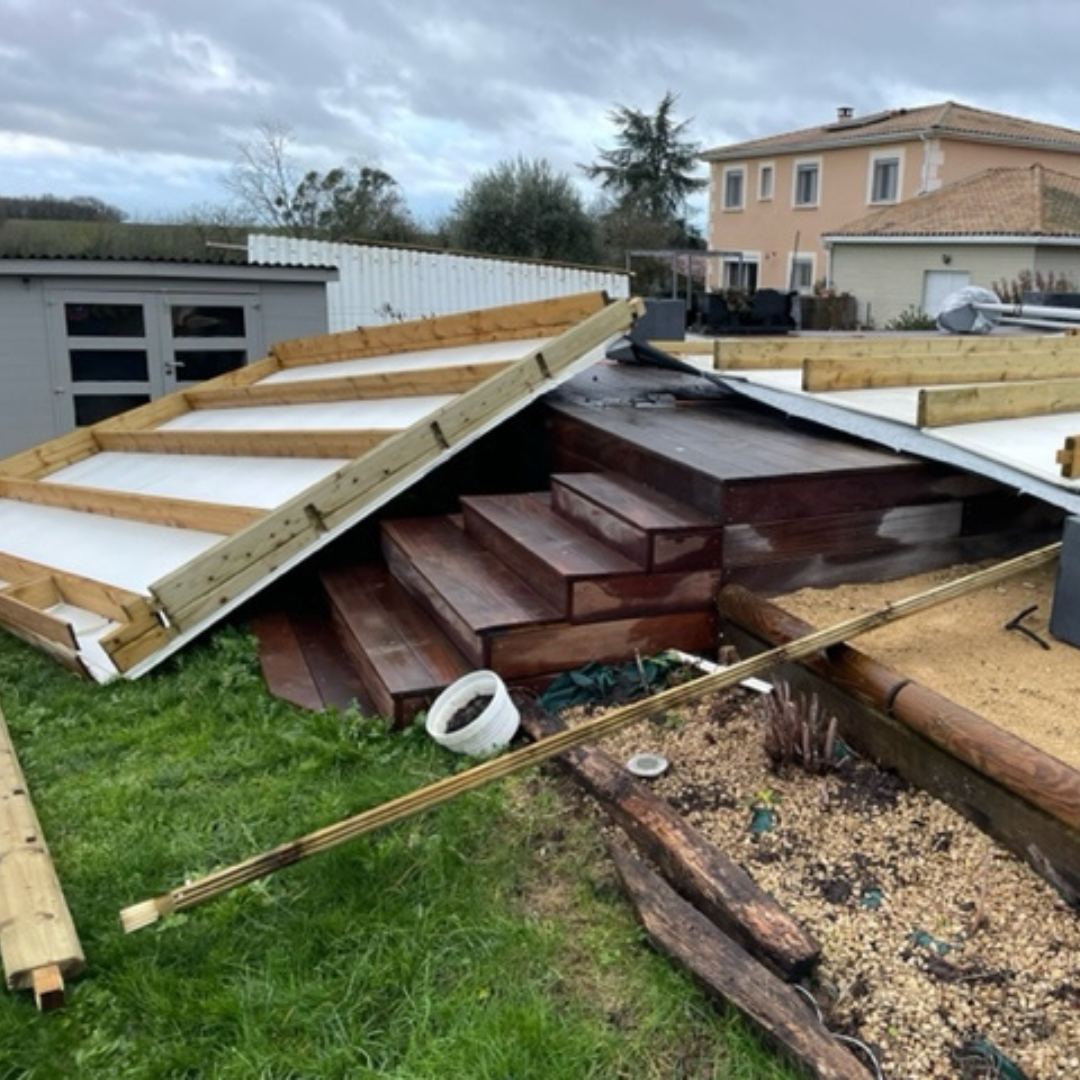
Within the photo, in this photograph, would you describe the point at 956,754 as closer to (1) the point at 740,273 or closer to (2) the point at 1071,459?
(2) the point at 1071,459

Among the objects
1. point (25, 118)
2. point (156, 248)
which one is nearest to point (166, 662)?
point (156, 248)

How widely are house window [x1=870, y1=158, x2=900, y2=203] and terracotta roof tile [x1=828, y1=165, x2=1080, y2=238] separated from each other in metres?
1.51

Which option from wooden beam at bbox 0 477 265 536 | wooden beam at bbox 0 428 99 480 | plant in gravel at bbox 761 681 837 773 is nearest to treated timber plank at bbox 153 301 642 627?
wooden beam at bbox 0 477 265 536

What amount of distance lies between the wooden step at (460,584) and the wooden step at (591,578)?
0.20ft

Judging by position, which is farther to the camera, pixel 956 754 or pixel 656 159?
pixel 656 159

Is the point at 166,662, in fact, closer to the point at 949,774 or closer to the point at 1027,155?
the point at 949,774

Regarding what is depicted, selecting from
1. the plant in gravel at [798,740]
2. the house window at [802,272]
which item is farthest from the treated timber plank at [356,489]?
the house window at [802,272]

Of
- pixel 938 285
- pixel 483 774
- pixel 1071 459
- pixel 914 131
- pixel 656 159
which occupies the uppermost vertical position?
pixel 656 159

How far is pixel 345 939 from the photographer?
1916 millimetres

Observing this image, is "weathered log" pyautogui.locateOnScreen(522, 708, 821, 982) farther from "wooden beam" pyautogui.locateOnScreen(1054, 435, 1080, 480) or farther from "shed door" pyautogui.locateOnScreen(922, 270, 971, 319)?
"shed door" pyautogui.locateOnScreen(922, 270, 971, 319)

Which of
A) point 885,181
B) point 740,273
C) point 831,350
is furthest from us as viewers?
point 740,273

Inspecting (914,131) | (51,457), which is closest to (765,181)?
(914,131)

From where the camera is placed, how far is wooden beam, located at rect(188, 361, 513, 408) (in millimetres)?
4043

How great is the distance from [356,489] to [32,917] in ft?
6.14
